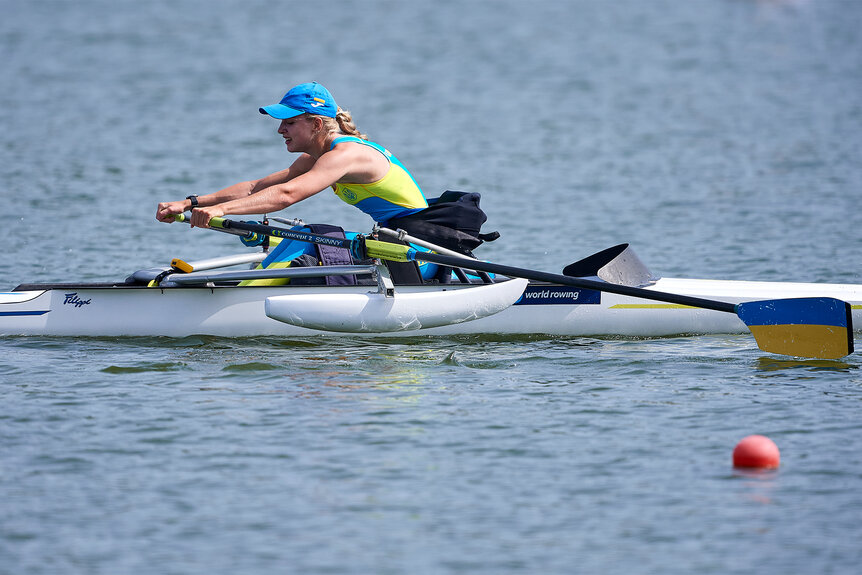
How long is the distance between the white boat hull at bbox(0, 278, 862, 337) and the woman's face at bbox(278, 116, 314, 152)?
1003 millimetres

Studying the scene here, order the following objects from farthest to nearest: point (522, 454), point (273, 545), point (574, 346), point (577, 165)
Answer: point (577, 165) < point (574, 346) < point (522, 454) < point (273, 545)

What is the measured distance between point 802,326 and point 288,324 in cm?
352

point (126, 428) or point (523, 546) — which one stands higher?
point (126, 428)

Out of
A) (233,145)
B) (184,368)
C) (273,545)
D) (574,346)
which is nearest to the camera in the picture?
(273,545)

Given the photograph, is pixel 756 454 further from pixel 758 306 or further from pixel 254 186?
pixel 254 186

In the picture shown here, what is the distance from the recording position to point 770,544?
5504 millimetres

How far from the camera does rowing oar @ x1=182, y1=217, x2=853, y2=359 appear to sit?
8367 mm

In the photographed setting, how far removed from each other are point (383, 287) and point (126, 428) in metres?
2.16

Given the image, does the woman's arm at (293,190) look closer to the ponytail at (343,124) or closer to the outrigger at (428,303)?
the outrigger at (428,303)

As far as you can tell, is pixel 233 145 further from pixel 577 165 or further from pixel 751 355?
pixel 751 355

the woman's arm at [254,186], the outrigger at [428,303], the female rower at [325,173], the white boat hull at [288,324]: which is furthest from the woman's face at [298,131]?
the white boat hull at [288,324]

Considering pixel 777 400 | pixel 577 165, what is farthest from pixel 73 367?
pixel 577 165

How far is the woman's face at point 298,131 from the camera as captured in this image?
28.3ft

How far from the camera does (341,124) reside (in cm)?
887
